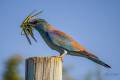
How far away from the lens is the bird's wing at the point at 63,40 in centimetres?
954

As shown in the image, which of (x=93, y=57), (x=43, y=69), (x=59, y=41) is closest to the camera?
(x=43, y=69)

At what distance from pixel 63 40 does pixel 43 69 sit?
13.6 feet

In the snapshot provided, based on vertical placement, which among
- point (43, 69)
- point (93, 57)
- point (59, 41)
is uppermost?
point (59, 41)

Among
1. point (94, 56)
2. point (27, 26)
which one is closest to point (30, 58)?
point (27, 26)

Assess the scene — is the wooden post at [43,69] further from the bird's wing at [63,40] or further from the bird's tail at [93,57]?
the bird's wing at [63,40]

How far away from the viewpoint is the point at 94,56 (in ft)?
29.3

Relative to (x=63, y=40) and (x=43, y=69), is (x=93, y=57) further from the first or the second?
(x=43, y=69)

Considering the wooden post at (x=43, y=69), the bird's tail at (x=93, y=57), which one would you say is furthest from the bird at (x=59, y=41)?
the wooden post at (x=43, y=69)

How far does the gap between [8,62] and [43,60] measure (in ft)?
47.0

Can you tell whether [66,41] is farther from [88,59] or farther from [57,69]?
[57,69]

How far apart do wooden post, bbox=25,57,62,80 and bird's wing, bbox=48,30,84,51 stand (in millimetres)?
3397

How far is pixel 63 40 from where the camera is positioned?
33.0ft

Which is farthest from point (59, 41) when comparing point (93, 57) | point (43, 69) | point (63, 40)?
point (43, 69)

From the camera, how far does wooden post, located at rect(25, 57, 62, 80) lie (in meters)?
5.91
